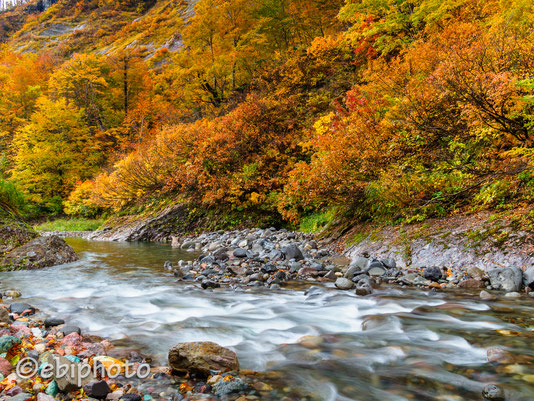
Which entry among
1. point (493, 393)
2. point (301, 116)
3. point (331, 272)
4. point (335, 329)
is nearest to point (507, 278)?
point (331, 272)

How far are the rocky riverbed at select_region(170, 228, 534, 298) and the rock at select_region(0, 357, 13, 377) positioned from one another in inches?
124

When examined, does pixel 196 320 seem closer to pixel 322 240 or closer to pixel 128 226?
pixel 322 240

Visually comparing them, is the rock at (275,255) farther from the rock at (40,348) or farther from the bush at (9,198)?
the bush at (9,198)

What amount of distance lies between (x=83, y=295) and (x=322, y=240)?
5.43 meters

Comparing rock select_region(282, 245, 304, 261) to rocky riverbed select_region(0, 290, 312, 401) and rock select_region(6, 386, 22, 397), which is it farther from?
rock select_region(6, 386, 22, 397)

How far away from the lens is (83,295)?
4.70m

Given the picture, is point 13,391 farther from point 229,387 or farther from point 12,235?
point 12,235

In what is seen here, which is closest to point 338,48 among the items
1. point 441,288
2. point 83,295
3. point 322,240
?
point 322,240

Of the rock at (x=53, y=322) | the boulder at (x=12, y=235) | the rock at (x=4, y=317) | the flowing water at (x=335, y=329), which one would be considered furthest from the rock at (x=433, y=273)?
the boulder at (x=12, y=235)

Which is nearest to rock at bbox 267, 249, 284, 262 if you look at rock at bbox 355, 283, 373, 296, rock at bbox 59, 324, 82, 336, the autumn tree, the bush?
rock at bbox 355, 283, 373, 296

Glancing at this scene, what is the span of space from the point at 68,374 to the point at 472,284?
4765 mm

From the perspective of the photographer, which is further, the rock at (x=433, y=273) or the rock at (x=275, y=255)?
the rock at (x=275, y=255)

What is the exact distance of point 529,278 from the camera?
4133mm

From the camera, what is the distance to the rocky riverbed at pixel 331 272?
14.2ft
